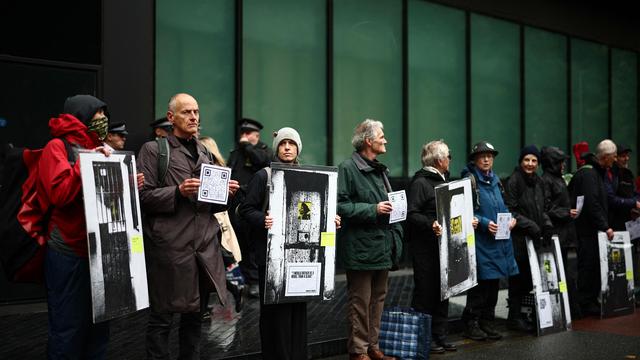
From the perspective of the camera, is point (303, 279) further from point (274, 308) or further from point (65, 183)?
point (65, 183)

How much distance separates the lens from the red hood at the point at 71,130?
464 centimetres

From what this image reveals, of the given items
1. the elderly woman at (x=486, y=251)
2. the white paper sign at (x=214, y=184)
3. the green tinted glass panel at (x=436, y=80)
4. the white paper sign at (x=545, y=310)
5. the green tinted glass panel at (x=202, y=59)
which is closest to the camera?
the white paper sign at (x=214, y=184)

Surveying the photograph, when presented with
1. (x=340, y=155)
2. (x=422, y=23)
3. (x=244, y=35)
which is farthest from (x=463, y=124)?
(x=244, y=35)

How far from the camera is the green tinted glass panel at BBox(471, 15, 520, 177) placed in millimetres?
14656

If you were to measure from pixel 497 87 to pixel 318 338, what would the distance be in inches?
355

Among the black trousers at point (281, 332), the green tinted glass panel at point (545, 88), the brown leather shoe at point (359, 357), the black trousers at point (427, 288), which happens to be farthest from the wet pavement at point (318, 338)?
the green tinted glass panel at point (545, 88)

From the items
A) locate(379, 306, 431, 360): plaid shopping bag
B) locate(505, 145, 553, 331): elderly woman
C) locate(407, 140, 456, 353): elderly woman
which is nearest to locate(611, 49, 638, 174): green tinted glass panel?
locate(505, 145, 553, 331): elderly woman

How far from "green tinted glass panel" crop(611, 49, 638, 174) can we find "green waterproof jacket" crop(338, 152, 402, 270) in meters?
12.6

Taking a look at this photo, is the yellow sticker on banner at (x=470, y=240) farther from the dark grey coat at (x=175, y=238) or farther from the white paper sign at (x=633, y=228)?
the white paper sign at (x=633, y=228)

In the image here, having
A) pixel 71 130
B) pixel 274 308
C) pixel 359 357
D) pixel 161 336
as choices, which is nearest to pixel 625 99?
pixel 359 357

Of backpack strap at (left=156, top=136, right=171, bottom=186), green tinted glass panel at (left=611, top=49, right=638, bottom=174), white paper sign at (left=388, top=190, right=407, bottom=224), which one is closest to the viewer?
backpack strap at (left=156, top=136, right=171, bottom=186)

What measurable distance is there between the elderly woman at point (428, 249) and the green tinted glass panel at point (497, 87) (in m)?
7.43

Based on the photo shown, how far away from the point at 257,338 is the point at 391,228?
171 cm

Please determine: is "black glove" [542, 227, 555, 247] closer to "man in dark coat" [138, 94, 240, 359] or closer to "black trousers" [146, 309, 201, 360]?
"man in dark coat" [138, 94, 240, 359]
